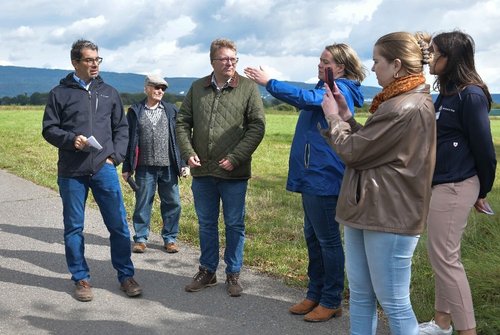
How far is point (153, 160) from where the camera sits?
6.14 metres

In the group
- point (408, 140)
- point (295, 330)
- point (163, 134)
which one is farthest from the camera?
point (163, 134)

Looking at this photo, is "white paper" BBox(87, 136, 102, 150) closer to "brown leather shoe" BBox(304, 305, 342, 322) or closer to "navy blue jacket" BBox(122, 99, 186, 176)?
"navy blue jacket" BBox(122, 99, 186, 176)

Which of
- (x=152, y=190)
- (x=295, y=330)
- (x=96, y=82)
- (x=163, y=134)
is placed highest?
(x=96, y=82)

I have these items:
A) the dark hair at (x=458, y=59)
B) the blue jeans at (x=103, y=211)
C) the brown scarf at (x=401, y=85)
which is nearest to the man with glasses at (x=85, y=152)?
the blue jeans at (x=103, y=211)

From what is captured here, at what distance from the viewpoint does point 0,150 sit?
1580 cm

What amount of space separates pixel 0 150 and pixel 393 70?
48.2 ft

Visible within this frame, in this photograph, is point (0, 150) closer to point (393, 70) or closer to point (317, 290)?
point (317, 290)

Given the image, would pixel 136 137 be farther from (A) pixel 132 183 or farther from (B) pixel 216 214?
(B) pixel 216 214

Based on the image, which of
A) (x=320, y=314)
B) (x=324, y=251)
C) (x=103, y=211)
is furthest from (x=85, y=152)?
(x=320, y=314)

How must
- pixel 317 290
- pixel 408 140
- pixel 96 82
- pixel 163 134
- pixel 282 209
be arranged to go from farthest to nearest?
pixel 282 209, pixel 163 134, pixel 96 82, pixel 317 290, pixel 408 140

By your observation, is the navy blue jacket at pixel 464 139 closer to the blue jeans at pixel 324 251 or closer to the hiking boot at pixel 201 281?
the blue jeans at pixel 324 251

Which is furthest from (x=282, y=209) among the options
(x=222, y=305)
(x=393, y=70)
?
(x=393, y=70)

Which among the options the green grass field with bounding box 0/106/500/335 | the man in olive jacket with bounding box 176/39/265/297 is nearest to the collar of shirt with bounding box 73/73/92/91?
the man in olive jacket with bounding box 176/39/265/297

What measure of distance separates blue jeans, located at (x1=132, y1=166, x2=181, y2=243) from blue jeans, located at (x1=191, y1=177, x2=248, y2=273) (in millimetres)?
1205
